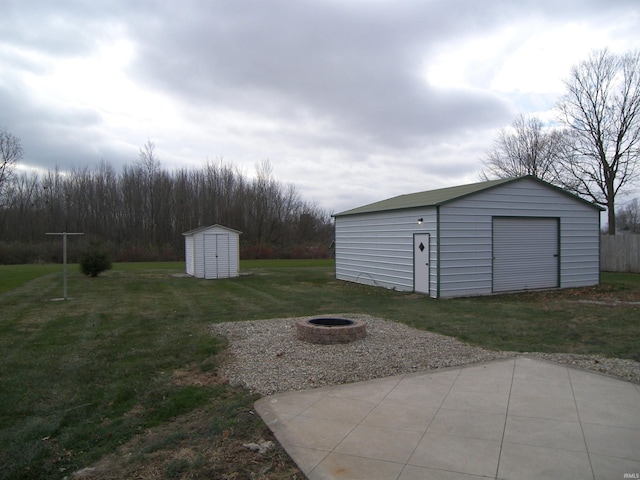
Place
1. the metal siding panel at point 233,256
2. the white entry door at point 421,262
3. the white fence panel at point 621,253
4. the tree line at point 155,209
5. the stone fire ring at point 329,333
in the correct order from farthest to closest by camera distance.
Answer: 1. the tree line at point 155,209
2. the white fence panel at point 621,253
3. the metal siding panel at point 233,256
4. the white entry door at point 421,262
5. the stone fire ring at point 329,333

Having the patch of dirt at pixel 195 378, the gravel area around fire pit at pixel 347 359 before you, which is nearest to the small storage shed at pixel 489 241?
the gravel area around fire pit at pixel 347 359

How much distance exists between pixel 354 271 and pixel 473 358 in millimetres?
12175

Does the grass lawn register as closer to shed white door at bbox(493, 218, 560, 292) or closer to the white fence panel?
shed white door at bbox(493, 218, 560, 292)

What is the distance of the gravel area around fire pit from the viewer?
5367 mm

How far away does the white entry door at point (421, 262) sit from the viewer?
44.5 feet

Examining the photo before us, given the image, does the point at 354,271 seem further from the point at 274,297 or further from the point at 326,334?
the point at 326,334

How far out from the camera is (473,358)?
614cm

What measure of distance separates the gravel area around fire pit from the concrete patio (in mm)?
330

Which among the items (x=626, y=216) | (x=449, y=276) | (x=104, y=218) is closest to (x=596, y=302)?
(x=449, y=276)

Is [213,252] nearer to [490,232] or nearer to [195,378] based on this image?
[490,232]

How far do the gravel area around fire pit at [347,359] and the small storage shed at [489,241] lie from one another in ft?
19.7

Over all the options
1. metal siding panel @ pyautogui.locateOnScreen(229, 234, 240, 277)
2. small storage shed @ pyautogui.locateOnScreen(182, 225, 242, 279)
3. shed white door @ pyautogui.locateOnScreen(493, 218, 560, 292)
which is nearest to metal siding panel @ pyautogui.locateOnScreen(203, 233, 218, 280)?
small storage shed @ pyautogui.locateOnScreen(182, 225, 242, 279)

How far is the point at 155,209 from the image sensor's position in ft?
154

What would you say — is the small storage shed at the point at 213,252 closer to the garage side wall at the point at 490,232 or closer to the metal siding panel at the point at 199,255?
the metal siding panel at the point at 199,255
